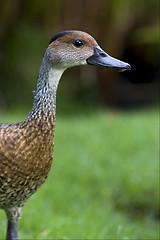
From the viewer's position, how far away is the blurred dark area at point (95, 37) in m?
8.77

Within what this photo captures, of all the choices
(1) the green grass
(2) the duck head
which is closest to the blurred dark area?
(1) the green grass

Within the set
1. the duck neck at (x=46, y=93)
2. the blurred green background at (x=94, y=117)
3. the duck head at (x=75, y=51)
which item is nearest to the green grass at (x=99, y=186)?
the blurred green background at (x=94, y=117)

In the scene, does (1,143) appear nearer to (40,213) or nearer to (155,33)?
(40,213)

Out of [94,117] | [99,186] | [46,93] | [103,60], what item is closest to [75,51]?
[103,60]

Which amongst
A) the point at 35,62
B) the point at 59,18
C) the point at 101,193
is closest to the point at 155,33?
the point at 101,193

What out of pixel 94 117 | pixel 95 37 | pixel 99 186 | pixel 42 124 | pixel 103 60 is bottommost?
pixel 99 186

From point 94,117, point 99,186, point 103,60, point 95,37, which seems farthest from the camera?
point 95,37

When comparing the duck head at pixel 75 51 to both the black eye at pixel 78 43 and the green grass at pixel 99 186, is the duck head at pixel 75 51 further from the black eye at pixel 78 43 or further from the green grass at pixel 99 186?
the green grass at pixel 99 186

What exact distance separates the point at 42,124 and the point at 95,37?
612 cm

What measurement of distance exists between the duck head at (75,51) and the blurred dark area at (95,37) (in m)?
5.32

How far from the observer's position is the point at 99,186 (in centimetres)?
551

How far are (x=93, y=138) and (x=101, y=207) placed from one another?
164cm

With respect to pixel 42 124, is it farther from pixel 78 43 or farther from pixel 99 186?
pixel 99 186

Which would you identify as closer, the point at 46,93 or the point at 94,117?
the point at 46,93
